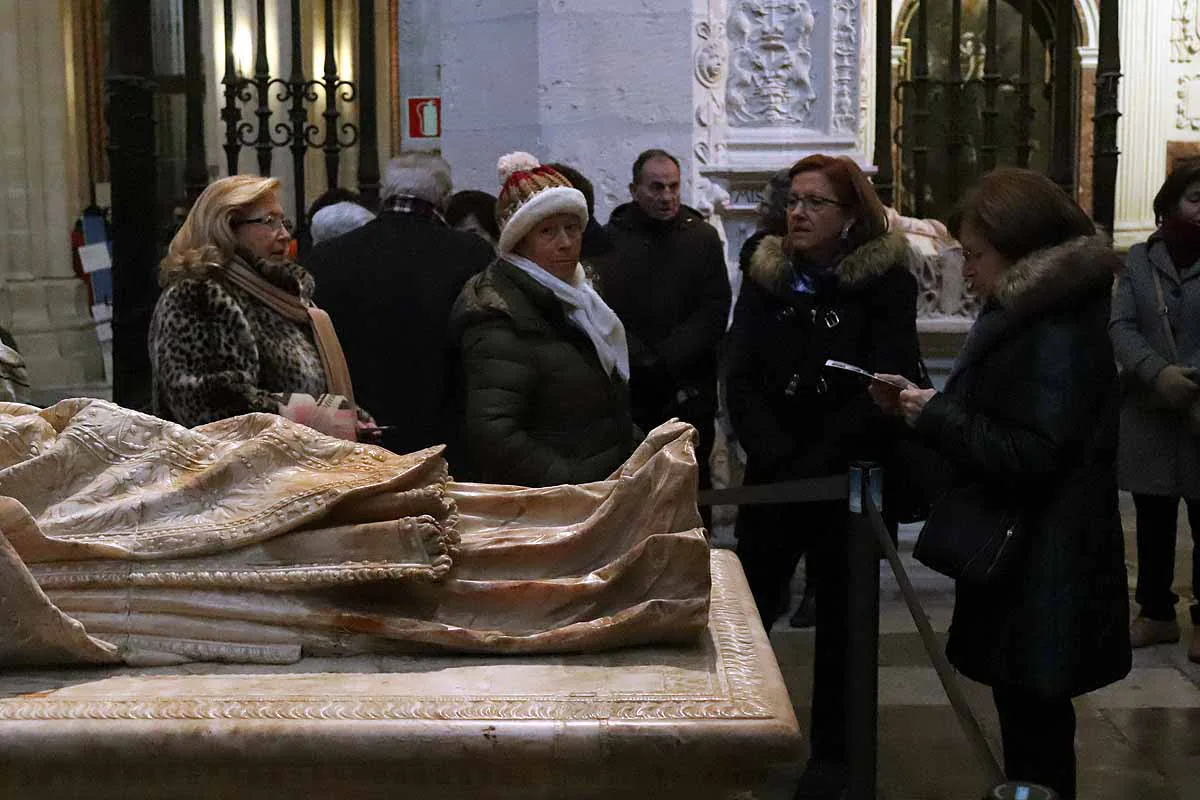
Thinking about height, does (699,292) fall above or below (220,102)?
below

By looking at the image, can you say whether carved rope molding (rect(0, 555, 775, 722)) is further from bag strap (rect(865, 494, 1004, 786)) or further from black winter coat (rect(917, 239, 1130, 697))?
black winter coat (rect(917, 239, 1130, 697))

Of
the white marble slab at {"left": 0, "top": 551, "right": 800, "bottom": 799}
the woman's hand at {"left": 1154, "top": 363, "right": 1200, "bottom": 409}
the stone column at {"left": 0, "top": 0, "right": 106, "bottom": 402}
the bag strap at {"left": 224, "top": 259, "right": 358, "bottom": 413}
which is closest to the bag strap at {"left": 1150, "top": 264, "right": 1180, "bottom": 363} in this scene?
the woman's hand at {"left": 1154, "top": 363, "right": 1200, "bottom": 409}

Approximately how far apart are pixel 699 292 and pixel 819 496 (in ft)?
7.06

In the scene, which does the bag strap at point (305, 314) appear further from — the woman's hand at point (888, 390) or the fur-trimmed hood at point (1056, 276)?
the fur-trimmed hood at point (1056, 276)

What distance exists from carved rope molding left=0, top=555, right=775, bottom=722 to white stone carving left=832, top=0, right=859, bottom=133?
445cm

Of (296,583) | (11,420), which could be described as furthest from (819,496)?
(11,420)

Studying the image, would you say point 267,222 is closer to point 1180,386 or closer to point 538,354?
point 538,354

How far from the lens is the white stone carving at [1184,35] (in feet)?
47.1

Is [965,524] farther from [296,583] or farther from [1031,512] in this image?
[296,583]

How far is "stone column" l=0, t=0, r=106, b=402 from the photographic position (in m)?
11.2

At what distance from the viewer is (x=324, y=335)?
392 cm

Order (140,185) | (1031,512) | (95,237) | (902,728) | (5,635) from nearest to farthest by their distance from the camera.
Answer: (5,635) < (1031,512) < (902,728) < (140,185) < (95,237)

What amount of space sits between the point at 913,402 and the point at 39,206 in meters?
9.69

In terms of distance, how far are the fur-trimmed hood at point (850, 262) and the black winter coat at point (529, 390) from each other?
467mm
